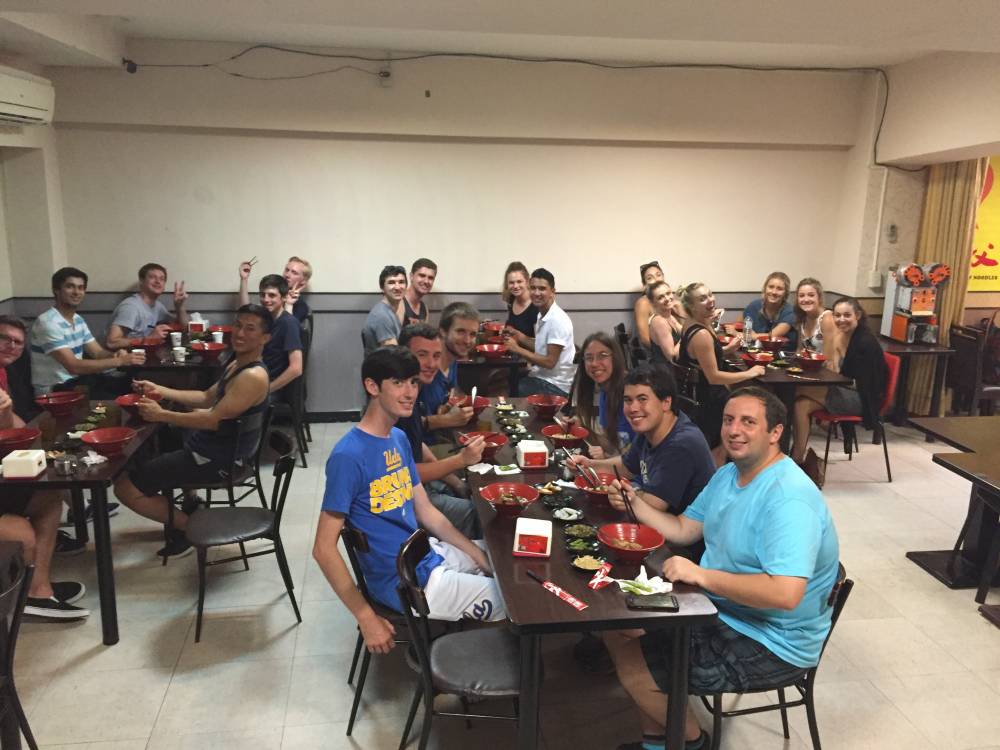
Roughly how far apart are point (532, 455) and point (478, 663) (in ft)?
3.20

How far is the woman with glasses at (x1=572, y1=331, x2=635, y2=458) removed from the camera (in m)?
3.55

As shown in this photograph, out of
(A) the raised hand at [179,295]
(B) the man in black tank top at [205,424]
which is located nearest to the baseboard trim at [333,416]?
(A) the raised hand at [179,295]

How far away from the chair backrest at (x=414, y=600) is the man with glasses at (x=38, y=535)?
1902 mm

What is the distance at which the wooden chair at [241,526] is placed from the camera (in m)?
3.18

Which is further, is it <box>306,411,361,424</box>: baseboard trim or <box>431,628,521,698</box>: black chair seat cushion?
<box>306,411,361,424</box>: baseboard trim

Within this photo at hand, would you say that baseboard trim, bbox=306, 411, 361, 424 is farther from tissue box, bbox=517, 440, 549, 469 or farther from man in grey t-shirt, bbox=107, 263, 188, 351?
tissue box, bbox=517, 440, 549, 469

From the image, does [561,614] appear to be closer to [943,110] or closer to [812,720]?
[812,720]

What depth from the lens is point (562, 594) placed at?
212 centimetres

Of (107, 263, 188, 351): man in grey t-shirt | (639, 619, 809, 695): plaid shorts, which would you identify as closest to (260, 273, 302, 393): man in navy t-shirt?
(107, 263, 188, 351): man in grey t-shirt

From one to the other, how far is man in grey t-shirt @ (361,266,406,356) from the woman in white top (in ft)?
10.1

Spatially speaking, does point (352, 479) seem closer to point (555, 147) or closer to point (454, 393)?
point (454, 393)

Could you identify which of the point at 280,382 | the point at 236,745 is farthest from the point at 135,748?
the point at 280,382

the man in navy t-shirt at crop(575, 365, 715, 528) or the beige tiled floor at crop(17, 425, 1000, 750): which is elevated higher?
the man in navy t-shirt at crop(575, 365, 715, 528)

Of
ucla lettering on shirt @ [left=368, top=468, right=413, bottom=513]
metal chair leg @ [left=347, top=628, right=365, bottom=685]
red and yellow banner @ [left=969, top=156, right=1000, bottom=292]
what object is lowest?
metal chair leg @ [left=347, top=628, right=365, bottom=685]
